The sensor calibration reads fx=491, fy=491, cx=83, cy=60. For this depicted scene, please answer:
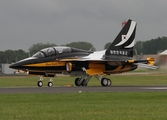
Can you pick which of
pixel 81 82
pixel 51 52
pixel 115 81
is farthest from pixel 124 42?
pixel 115 81

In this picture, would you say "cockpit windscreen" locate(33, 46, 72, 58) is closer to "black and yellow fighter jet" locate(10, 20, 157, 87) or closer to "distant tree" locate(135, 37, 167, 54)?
"black and yellow fighter jet" locate(10, 20, 157, 87)

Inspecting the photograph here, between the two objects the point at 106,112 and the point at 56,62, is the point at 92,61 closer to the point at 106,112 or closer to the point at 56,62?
the point at 56,62

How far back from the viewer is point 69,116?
15102 millimetres

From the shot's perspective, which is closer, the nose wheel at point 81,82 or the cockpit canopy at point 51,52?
the cockpit canopy at point 51,52

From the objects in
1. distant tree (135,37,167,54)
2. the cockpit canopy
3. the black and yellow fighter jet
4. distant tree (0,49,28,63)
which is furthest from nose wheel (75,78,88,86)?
distant tree (0,49,28,63)

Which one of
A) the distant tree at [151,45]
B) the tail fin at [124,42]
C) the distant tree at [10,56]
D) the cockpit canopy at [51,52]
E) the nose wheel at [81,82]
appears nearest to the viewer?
the cockpit canopy at [51,52]

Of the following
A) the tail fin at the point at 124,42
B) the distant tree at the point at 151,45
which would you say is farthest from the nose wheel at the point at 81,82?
the distant tree at the point at 151,45

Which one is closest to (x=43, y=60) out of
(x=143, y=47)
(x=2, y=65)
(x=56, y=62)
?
(x=56, y=62)

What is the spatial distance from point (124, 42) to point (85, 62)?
405 cm

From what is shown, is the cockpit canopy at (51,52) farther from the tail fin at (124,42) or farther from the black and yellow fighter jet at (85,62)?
the tail fin at (124,42)

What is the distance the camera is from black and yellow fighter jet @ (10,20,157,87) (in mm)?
36812

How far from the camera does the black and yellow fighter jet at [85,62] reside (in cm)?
3681

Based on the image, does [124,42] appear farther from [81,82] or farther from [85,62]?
[81,82]

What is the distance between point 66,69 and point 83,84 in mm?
Result: 2325
